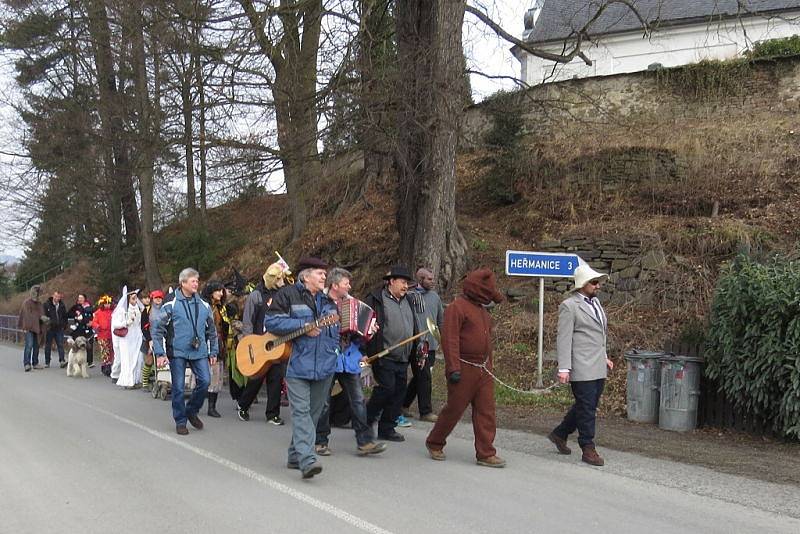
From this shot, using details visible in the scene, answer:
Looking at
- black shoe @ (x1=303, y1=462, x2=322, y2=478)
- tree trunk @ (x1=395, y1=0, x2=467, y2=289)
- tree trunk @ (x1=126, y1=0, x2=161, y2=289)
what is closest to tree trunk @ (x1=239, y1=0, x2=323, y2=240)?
tree trunk @ (x1=395, y1=0, x2=467, y2=289)

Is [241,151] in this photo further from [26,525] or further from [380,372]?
[26,525]

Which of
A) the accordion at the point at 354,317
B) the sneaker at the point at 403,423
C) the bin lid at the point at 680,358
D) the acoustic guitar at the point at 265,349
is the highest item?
the accordion at the point at 354,317

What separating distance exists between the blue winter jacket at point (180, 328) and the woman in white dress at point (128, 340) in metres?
5.26

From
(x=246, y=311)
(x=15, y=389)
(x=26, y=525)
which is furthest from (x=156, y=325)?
(x=15, y=389)

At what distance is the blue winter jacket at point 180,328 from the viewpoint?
8.82m

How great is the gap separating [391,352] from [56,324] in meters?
12.9

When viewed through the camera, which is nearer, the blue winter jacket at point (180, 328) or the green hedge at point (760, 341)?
the green hedge at point (760, 341)

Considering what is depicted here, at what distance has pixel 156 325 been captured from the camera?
881cm

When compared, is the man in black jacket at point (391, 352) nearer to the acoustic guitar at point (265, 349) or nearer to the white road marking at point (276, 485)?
the acoustic guitar at point (265, 349)

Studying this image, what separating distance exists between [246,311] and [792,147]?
42.6ft

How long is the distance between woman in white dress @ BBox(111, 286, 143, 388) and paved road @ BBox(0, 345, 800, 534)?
15.9 ft

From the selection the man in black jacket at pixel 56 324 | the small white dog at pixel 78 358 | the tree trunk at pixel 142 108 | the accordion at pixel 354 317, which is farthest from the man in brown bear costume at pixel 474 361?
the man in black jacket at pixel 56 324

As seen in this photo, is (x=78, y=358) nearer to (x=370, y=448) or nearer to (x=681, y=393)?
(x=370, y=448)

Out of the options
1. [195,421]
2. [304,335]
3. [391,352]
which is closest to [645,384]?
[391,352]
